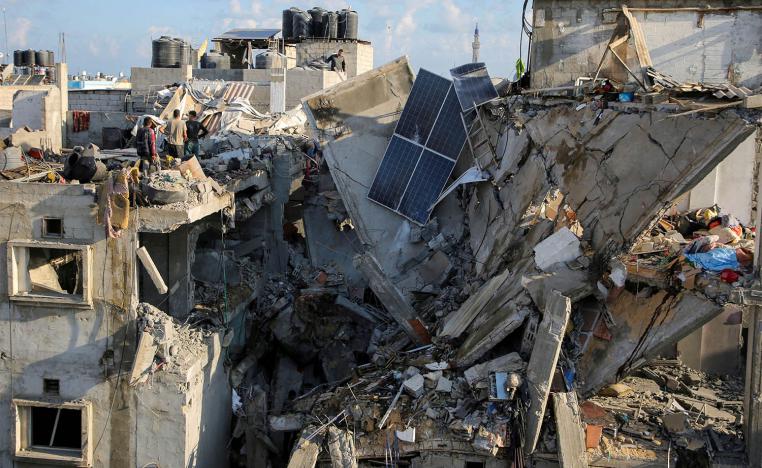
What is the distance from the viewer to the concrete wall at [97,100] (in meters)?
26.3

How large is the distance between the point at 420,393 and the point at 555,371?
204cm

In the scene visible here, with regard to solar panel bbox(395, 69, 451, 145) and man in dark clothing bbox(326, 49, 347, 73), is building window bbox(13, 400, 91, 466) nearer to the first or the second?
solar panel bbox(395, 69, 451, 145)

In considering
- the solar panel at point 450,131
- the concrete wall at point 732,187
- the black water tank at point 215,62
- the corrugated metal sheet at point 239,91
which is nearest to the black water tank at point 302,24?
the black water tank at point 215,62

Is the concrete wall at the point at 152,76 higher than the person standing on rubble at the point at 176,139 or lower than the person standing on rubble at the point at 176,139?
higher

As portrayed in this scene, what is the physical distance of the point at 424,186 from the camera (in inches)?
661

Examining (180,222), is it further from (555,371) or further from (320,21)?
(320,21)

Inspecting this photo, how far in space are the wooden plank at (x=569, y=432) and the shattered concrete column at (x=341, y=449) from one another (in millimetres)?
2951

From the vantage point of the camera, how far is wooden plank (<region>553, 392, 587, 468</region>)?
1033 centimetres

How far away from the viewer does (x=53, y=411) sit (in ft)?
45.0

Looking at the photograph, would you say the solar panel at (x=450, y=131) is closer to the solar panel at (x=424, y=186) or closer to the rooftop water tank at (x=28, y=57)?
the solar panel at (x=424, y=186)

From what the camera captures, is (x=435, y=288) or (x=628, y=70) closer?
(x=628, y=70)

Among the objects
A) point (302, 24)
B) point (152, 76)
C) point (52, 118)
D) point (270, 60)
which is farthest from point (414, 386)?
point (302, 24)

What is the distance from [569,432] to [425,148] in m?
7.84

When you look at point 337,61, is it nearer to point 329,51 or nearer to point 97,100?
point 329,51
